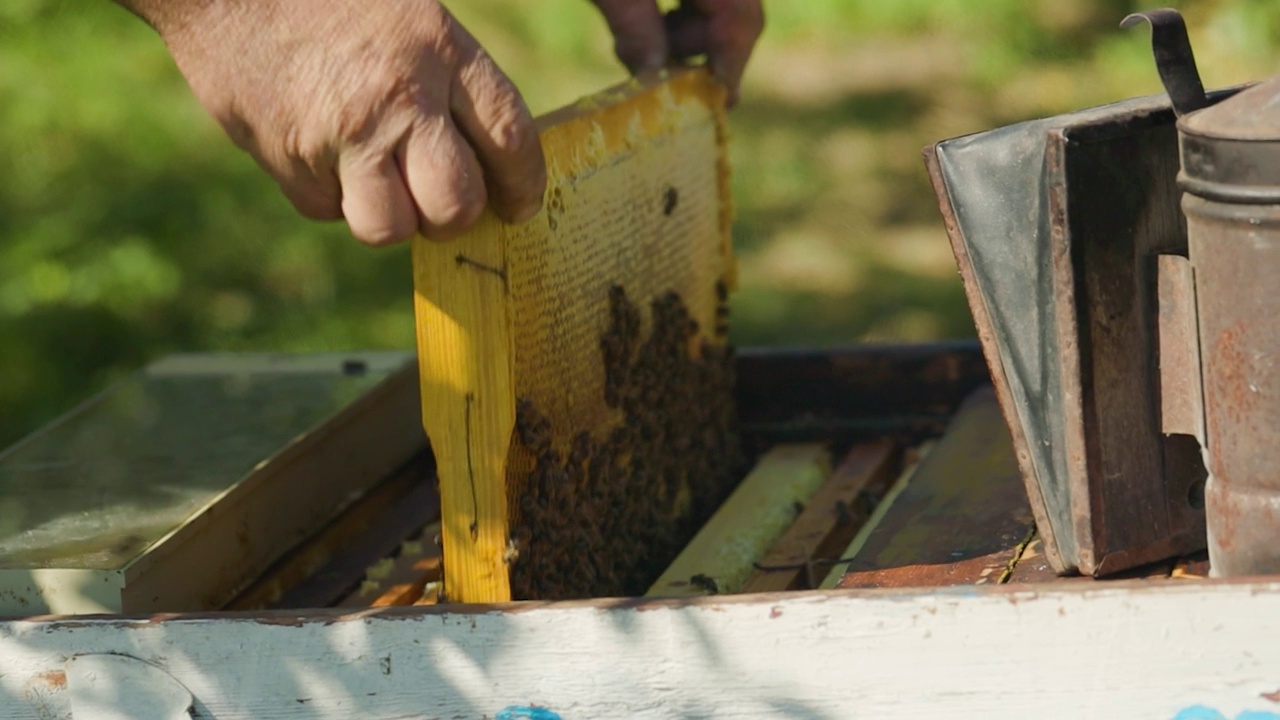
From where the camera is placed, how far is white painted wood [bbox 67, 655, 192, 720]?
6.12 feet

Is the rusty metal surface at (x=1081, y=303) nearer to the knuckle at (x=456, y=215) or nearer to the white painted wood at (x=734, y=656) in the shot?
the white painted wood at (x=734, y=656)

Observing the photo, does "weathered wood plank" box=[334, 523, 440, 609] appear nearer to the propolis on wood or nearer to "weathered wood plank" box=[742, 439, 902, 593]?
the propolis on wood

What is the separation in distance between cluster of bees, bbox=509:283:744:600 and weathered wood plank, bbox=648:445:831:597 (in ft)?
0.17

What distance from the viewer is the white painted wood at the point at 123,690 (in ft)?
6.12

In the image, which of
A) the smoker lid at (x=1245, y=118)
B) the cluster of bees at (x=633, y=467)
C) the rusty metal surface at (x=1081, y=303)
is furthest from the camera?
the cluster of bees at (x=633, y=467)

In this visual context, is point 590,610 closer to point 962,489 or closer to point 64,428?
point 962,489

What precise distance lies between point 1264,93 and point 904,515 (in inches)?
35.1

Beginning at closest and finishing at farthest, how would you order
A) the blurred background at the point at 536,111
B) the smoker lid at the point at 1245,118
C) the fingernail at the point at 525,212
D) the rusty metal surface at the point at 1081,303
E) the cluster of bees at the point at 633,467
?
the smoker lid at the point at 1245,118 → the rusty metal surface at the point at 1081,303 → the fingernail at the point at 525,212 → the cluster of bees at the point at 633,467 → the blurred background at the point at 536,111

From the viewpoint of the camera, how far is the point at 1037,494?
1.98m

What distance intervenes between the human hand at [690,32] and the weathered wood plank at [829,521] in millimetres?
736

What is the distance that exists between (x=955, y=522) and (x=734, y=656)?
2.17 feet

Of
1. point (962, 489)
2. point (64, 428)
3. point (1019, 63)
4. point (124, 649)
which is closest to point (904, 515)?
point (962, 489)

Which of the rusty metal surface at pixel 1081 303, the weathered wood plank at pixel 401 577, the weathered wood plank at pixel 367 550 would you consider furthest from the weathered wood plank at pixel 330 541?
the rusty metal surface at pixel 1081 303

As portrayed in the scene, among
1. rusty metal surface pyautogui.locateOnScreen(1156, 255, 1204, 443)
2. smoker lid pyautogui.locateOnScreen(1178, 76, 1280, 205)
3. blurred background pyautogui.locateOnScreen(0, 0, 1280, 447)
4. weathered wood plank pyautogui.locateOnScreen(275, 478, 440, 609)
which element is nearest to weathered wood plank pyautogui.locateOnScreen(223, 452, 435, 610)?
weathered wood plank pyautogui.locateOnScreen(275, 478, 440, 609)
